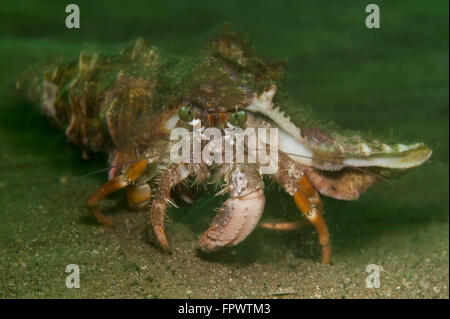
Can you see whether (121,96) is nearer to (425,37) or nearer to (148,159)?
(148,159)

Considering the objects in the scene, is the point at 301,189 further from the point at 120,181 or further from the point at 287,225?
the point at 120,181

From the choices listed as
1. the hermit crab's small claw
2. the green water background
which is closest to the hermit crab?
the hermit crab's small claw

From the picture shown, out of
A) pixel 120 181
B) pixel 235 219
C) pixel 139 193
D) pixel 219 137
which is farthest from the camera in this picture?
pixel 139 193

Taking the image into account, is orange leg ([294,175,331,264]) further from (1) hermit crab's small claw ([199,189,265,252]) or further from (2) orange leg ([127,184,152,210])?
(2) orange leg ([127,184,152,210])

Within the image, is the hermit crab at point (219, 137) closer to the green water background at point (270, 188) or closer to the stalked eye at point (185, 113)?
the stalked eye at point (185, 113)

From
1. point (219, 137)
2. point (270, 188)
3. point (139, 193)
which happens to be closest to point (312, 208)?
point (270, 188)
